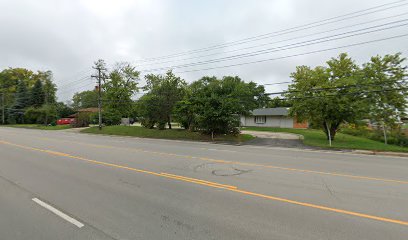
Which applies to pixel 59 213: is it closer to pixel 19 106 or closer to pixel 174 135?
pixel 174 135

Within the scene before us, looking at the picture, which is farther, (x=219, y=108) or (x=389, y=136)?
(x=219, y=108)

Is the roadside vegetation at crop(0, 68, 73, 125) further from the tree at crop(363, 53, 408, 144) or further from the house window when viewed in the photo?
the tree at crop(363, 53, 408, 144)

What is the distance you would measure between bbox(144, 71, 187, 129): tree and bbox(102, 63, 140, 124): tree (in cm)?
1793

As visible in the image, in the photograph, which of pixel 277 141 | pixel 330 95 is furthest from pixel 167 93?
pixel 330 95

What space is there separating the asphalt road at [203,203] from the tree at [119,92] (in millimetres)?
39848

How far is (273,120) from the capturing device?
141 ft

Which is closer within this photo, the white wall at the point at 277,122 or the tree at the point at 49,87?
the white wall at the point at 277,122

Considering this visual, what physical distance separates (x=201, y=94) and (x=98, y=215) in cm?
2060

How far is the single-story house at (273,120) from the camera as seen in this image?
40875mm

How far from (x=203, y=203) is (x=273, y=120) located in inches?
1565

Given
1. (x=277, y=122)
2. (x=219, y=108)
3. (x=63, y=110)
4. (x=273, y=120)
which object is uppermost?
(x=63, y=110)

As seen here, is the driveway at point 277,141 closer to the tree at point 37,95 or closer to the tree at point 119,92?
the tree at point 119,92

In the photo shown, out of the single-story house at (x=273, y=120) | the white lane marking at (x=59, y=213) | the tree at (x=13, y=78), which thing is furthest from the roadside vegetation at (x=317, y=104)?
the tree at (x=13, y=78)

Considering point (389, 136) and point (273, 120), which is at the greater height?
point (273, 120)
